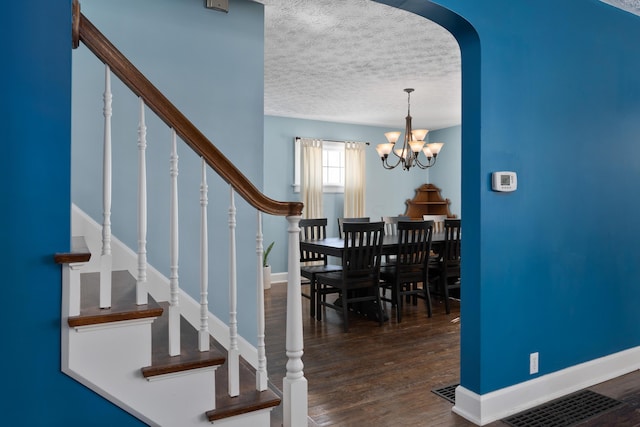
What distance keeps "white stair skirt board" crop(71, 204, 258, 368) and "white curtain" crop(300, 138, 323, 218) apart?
3.87 meters

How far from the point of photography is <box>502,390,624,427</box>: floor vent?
2.35 meters

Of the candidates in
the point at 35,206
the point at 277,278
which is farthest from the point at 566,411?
the point at 277,278

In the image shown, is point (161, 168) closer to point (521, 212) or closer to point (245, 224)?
point (245, 224)

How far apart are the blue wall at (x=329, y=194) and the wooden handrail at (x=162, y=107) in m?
4.55

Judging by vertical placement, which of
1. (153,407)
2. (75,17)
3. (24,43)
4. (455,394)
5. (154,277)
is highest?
(75,17)

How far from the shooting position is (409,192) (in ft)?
26.0

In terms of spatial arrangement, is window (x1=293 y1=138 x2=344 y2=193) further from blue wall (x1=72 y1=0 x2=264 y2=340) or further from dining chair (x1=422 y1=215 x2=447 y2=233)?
blue wall (x1=72 y1=0 x2=264 y2=340)

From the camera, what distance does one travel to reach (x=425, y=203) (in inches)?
302

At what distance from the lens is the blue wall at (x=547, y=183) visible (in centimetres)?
242

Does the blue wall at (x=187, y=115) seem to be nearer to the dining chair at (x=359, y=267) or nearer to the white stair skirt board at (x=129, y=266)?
the white stair skirt board at (x=129, y=266)

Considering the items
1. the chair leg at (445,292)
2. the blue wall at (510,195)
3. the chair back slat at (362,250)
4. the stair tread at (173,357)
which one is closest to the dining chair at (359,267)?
the chair back slat at (362,250)

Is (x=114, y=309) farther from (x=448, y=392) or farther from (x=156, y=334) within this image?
(x=448, y=392)

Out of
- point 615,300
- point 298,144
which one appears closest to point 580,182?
point 615,300

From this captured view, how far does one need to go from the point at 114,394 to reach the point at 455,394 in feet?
6.14
